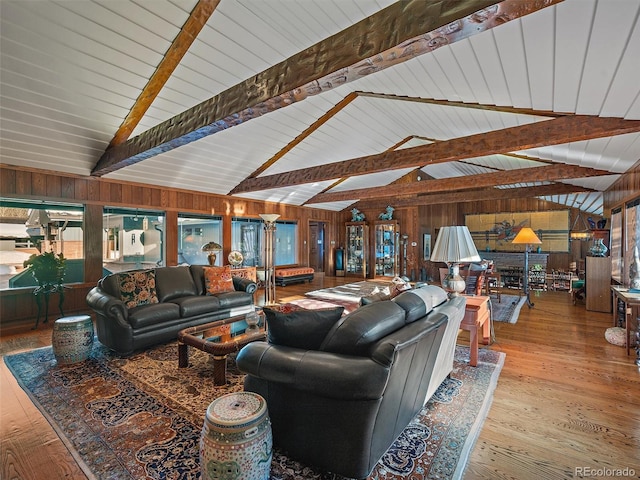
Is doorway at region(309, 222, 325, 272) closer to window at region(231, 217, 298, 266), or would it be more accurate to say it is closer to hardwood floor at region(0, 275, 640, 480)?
window at region(231, 217, 298, 266)

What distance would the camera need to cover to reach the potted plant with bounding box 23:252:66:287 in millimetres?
4371

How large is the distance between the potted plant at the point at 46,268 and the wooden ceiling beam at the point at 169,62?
6.96 ft

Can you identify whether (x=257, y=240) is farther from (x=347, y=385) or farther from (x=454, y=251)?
(x=347, y=385)

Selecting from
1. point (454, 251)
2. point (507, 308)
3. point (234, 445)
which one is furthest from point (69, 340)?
point (507, 308)

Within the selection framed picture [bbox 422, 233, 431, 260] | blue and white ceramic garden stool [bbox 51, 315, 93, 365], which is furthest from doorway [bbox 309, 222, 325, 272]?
blue and white ceramic garden stool [bbox 51, 315, 93, 365]

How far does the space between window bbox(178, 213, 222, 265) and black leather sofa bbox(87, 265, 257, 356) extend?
7.03 ft

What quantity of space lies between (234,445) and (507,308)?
5906 mm

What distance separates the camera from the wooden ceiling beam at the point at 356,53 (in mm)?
1567

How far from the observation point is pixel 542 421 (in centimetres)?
216

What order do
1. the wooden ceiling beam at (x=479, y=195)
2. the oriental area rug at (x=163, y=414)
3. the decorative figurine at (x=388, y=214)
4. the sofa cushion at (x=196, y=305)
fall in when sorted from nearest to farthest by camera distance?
the oriental area rug at (x=163, y=414), the sofa cushion at (x=196, y=305), the wooden ceiling beam at (x=479, y=195), the decorative figurine at (x=388, y=214)

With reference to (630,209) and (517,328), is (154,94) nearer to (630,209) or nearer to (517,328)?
(517,328)

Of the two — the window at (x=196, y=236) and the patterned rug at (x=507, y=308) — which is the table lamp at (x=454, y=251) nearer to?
the patterned rug at (x=507, y=308)

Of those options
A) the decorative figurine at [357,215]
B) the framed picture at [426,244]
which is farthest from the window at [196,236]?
the framed picture at [426,244]

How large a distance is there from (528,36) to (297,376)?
270 centimetres
